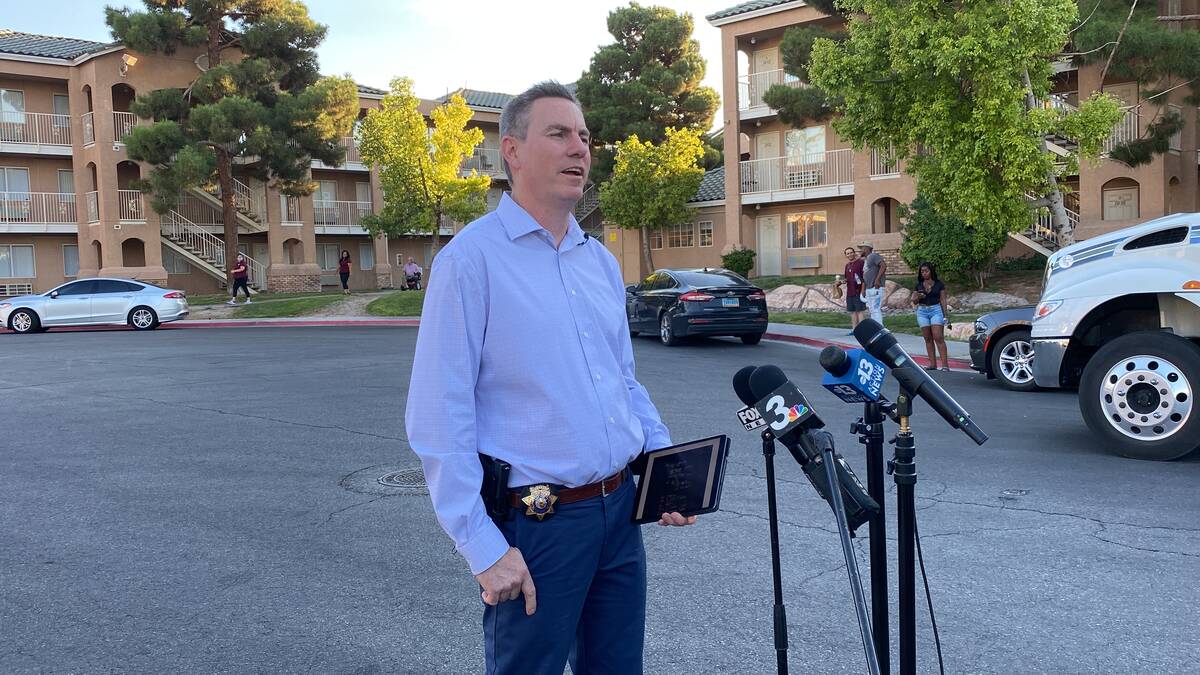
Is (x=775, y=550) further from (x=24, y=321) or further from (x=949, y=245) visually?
(x=24, y=321)

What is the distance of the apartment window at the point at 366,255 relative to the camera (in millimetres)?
45688

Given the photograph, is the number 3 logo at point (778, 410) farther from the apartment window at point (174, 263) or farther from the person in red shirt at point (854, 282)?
the apartment window at point (174, 263)

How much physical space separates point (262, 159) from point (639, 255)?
16181 millimetres

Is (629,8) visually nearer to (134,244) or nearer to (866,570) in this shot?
(134,244)

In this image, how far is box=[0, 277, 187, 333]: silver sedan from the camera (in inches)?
962

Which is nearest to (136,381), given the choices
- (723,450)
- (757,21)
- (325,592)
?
(325,592)

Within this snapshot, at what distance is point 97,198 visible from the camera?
36125 mm

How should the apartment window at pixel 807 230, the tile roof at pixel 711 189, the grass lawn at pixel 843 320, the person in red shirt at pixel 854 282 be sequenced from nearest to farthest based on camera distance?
the person in red shirt at pixel 854 282, the grass lawn at pixel 843 320, the apartment window at pixel 807 230, the tile roof at pixel 711 189

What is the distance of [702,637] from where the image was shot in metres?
3.99

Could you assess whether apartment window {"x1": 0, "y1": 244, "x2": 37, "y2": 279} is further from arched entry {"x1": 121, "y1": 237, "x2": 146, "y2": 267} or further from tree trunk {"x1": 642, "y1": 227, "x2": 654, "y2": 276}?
tree trunk {"x1": 642, "y1": 227, "x2": 654, "y2": 276}

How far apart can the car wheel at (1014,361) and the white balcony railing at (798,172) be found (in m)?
21.5

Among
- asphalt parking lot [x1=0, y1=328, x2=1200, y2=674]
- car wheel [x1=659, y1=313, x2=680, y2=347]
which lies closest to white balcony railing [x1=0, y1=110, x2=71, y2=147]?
car wheel [x1=659, y1=313, x2=680, y2=347]

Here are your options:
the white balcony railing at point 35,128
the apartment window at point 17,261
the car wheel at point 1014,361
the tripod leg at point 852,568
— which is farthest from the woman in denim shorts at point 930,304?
the apartment window at point 17,261

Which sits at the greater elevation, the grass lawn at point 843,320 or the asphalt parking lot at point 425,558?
the grass lawn at point 843,320
